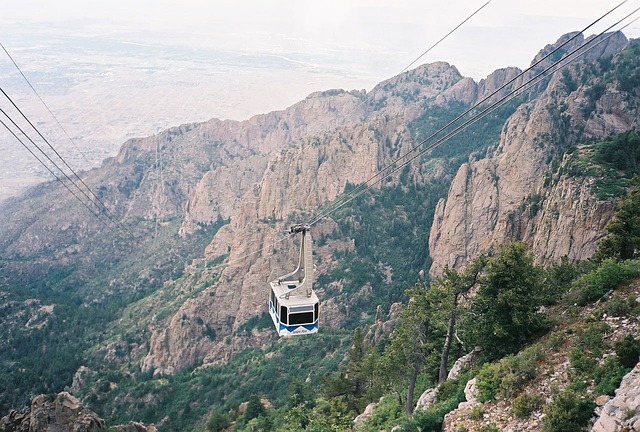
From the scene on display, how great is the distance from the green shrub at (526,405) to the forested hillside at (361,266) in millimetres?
102

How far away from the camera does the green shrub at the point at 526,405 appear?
16781 millimetres

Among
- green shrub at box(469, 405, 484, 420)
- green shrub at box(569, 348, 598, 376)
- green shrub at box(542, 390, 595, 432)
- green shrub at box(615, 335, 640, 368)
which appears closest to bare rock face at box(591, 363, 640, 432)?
green shrub at box(542, 390, 595, 432)

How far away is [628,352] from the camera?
15977 millimetres

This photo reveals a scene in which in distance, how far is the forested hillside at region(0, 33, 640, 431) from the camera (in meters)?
22.6

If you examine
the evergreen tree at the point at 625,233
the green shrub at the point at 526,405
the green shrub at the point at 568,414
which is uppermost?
the evergreen tree at the point at 625,233

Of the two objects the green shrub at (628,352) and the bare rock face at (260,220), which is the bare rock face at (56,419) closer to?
the bare rock face at (260,220)

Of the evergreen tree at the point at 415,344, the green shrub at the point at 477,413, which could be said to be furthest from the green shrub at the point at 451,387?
the evergreen tree at the point at 415,344

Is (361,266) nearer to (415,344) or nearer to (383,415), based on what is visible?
(415,344)

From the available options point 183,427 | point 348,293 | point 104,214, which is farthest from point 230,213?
point 183,427

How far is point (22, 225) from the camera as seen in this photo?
5039 inches

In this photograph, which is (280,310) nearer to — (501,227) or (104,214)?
(501,227)

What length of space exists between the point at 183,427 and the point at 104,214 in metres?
86.8

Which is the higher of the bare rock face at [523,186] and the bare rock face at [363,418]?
the bare rock face at [523,186]

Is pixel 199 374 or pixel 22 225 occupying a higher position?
pixel 22 225
